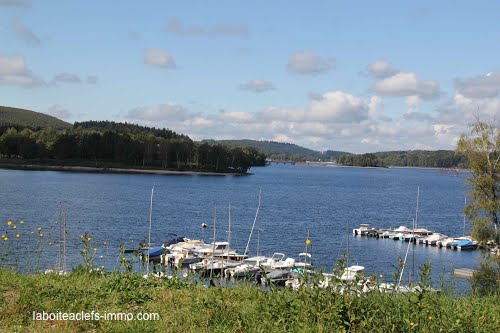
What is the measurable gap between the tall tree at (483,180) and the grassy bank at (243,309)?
82.4 feet

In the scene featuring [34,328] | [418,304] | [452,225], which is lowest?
[452,225]

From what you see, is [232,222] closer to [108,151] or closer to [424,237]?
[424,237]

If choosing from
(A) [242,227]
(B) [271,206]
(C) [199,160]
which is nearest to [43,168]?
(C) [199,160]

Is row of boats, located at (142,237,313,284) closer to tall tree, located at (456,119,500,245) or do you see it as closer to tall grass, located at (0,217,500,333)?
tall tree, located at (456,119,500,245)

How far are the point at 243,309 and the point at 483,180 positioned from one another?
2814 centimetres

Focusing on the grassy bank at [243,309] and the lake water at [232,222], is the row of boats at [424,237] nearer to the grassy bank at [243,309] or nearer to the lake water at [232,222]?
the lake water at [232,222]

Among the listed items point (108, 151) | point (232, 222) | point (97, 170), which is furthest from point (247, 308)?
point (108, 151)

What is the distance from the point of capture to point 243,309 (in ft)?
21.6

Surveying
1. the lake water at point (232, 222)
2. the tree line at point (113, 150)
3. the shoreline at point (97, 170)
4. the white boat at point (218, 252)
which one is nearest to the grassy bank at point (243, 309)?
the lake water at point (232, 222)

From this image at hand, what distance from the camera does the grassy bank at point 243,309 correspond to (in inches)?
232

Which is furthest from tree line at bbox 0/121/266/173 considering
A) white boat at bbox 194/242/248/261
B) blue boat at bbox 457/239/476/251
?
white boat at bbox 194/242/248/261

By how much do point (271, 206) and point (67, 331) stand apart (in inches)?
3004

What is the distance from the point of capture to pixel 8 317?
6.25 m

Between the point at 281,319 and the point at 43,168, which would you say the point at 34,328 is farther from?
the point at 43,168
